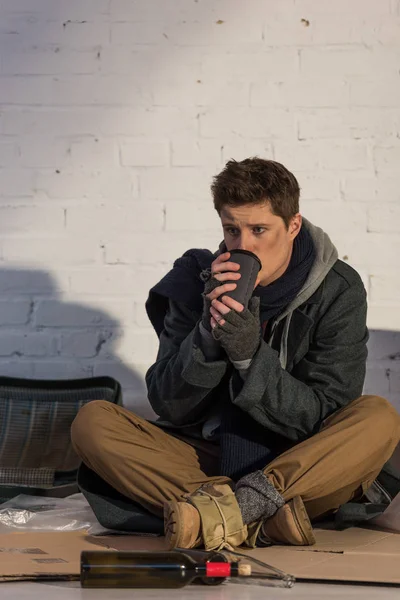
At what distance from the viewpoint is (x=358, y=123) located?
326 centimetres

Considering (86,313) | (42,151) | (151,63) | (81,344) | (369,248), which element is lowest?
(81,344)

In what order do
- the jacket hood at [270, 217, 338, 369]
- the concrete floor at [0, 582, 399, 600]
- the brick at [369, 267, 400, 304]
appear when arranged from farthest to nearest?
the brick at [369, 267, 400, 304] → the jacket hood at [270, 217, 338, 369] → the concrete floor at [0, 582, 399, 600]

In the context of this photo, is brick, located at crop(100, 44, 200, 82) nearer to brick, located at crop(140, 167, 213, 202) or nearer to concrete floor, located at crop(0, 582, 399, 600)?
brick, located at crop(140, 167, 213, 202)

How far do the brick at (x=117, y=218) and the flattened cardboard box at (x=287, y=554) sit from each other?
1174mm

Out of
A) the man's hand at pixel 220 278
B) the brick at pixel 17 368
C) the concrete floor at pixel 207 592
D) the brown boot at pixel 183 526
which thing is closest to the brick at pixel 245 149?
the brick at pixel 17 368

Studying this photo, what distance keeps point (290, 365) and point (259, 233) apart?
0.35 metres

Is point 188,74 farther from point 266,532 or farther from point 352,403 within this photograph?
point 266,532

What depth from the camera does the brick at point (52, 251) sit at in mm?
3328

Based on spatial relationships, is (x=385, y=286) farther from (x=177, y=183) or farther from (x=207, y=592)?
(x=207, y=592)

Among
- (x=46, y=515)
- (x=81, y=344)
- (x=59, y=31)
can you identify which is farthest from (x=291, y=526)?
(x=59, y=31)

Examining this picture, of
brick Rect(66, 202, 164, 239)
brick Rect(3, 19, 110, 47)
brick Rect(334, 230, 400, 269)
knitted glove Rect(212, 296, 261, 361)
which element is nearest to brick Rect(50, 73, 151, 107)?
brick Rect(3, 19, 110, 47)

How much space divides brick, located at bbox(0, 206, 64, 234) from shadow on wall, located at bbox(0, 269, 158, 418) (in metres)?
0.13

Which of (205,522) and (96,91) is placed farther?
(96,91)

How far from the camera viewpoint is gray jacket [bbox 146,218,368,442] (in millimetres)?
2371
